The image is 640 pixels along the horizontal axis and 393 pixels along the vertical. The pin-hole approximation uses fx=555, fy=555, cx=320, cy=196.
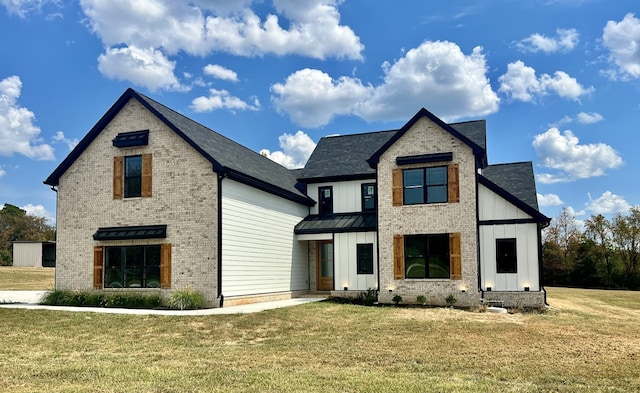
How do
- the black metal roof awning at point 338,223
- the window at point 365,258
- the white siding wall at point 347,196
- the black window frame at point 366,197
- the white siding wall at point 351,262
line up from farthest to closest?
the white siding wall at point 347,196
the black window frame at point 366,197
the black metal roof awning at point 338,223
the window at point 365,258
the white siding wall at point 351,262

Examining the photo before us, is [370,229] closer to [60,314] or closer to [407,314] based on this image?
[407,314]

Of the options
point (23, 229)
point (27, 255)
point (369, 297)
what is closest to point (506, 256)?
point (369, 297)

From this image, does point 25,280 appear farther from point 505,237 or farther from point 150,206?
point 505,237

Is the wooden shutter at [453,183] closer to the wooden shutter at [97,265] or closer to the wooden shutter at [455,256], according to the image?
the wooden shutter at [455,256]

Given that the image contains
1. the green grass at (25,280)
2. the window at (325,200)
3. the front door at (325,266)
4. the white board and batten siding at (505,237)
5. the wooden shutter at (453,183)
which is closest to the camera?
the white board and batten siding at (505,237)

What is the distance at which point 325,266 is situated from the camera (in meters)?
26.8

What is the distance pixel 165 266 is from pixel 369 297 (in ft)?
25.7

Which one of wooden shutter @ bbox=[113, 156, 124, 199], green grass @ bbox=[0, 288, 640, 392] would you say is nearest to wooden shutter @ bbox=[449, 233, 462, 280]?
green grass @ bbox=[0, 288, 640, 392]

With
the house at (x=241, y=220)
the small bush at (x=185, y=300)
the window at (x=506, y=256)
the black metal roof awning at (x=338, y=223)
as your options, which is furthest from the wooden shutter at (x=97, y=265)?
the window at (x=506, y=256)

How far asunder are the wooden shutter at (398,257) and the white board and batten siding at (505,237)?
2.97 meters

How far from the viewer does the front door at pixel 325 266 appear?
87.3 ft

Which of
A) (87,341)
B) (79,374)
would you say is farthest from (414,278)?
(79,374)

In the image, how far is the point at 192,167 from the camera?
20.6 meters

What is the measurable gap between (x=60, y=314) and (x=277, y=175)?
11778mm
